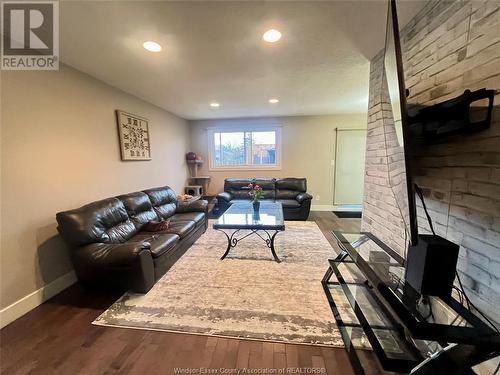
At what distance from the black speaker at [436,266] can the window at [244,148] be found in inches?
195

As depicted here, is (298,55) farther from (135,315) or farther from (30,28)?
(135,315)

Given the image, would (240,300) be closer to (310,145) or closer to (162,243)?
(162,243)

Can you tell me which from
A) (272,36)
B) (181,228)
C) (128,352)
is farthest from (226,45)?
(128,352)

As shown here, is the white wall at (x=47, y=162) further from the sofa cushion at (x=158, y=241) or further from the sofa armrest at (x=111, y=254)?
the sofa cushion at (x=158, y=241)

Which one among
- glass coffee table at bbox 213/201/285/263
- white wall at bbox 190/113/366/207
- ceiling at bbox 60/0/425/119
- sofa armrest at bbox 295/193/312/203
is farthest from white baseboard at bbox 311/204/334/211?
ceiling at bbox 60/0/425/119

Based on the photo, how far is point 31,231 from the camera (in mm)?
2041

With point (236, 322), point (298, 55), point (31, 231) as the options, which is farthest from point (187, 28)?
point (236, 322)

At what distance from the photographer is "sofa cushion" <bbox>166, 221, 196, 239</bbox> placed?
2887 mm

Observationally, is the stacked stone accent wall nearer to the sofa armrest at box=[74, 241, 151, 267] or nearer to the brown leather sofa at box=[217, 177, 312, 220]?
the sofa armrest at box=[74, 241, 151, 267]

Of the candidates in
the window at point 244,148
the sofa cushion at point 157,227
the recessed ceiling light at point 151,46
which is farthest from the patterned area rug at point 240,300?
the window at point 244,148

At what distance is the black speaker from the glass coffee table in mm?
1836

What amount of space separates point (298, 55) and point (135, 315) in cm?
296

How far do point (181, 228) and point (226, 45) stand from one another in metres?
2.26

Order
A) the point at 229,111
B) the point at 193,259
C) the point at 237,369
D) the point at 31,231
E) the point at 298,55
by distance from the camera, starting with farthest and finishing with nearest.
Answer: the point at 229,111, the point at 193,259, the point at 298,55, the point at 31,231, the point at 237,369
